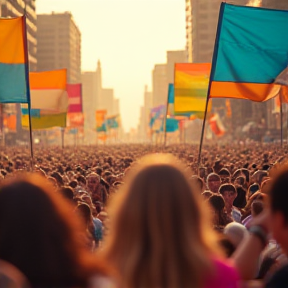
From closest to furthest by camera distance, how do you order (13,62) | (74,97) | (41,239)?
(41,239) < (13,62) < (74,97)

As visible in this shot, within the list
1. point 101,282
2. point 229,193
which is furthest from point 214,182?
point 101,282

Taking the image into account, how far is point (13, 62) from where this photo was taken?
15922mm

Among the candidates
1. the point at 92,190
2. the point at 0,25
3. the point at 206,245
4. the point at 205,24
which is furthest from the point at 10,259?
the point at 205,24

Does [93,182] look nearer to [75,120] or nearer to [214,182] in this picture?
[214,182]

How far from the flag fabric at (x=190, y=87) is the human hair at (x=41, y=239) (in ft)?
79.7

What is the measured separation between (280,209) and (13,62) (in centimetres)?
1319

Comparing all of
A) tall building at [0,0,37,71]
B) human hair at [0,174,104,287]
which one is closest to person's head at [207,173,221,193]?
human hair at [0,174,104,287]

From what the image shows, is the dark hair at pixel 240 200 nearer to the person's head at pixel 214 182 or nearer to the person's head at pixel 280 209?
the person's head at pixel 214 182

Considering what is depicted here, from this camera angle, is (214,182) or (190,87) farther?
(190,87)

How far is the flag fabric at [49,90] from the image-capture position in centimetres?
2745

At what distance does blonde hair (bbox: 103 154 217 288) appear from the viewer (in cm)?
289

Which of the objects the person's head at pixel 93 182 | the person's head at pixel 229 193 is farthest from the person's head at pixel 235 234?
the person's head at pixel 93 182

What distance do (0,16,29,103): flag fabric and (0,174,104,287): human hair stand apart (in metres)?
12.7

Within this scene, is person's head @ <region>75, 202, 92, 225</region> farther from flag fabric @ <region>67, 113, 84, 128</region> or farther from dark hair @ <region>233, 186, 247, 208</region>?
flag fabric @ <region>67, 113, 84, 128</region>
